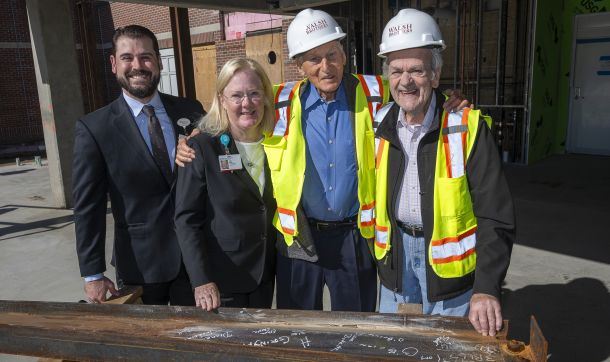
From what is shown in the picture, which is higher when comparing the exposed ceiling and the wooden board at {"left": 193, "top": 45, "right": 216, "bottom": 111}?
the exposed ceiling

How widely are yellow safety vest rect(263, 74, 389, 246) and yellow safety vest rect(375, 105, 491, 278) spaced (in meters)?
0.41

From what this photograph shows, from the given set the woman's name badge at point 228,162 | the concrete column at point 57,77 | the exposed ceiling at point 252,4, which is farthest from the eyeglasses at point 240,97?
the concrete column at point 57,77

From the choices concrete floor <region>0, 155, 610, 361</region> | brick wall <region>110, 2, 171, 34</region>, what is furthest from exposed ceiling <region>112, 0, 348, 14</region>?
brick wall <region>110, 2, 171, 34</region>

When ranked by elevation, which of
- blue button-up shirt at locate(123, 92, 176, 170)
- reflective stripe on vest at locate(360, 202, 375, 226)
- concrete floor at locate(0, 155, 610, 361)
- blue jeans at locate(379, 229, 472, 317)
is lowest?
concrete floor at locate(0, 155, 610, 361)

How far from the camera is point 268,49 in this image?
13023mm

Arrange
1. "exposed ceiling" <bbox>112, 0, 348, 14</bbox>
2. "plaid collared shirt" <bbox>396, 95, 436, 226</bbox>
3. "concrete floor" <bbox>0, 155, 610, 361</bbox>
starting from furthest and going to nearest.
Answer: "exposed ceiling" <bbox>112, 0, 348, 14</bbox> → "concrete floor" <bbox>0, 155, 610, 361</bbox> → "plaid collared shirt" <bbox>396, 95, 436, 226</bbox>

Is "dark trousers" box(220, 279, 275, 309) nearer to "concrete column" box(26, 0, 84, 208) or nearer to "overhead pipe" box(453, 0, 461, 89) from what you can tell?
"concrete column" box(26, 0, 84, 208)

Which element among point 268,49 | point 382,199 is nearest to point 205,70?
point 268,49

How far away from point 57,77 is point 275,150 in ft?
21.8

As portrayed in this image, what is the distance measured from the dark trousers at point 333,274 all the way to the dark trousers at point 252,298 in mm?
67

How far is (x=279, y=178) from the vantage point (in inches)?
94.8

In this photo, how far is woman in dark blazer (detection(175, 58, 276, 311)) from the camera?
2330 mm

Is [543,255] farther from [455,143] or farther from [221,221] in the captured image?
[221,221]

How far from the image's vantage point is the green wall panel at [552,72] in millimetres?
9219
